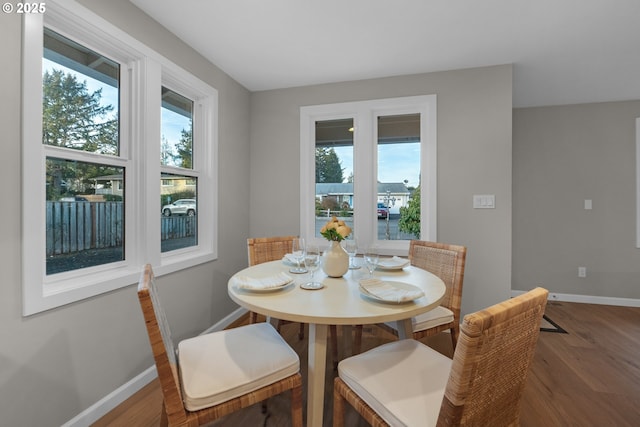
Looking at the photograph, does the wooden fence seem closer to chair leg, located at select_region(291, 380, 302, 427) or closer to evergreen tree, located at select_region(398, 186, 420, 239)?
chair leg, located at select_region(291, 380, 302, 427)

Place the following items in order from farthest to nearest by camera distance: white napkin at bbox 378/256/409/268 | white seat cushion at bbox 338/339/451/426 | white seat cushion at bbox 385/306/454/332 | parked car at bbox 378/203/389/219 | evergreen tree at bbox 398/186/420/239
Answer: parked car at bbox 378/203/389/219, evergreen tree at bbox 398/186/420/239, white napkin at bbox 378/256/409/268, white seat cushion at bbox 385/306/454/332, white seat cushion at bbox 338/339/451/426

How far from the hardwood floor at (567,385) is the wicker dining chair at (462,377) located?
626 millimetres

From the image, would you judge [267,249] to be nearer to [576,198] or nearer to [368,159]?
[368,159]

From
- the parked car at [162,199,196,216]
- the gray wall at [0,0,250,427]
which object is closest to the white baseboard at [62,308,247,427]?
the gray wall at [0,0,250,427]

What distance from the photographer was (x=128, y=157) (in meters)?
1.89

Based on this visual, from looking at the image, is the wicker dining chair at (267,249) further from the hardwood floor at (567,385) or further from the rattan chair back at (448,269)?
the rattan chair back at (448,269)

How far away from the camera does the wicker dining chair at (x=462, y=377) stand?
0.75 metres

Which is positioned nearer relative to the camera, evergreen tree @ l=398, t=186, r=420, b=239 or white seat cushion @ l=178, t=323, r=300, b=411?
white seat cushion @ l=178, t=323, r=300, b=411

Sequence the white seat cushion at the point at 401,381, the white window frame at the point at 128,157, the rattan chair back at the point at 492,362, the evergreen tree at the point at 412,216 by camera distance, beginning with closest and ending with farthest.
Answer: the rattan chair back at the point at 492,362, the white seat cushion at the point at 401,381, the white window frame at the point at 128,157, the evergreen tree at the point at 412,216

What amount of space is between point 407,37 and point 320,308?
2.11 m

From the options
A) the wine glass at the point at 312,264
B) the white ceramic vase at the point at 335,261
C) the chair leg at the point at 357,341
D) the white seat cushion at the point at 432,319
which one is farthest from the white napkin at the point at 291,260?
the white seat cushion at the point at 432,319

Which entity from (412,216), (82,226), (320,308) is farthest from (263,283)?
(412,216)

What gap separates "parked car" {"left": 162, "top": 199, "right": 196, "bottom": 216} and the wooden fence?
380mm

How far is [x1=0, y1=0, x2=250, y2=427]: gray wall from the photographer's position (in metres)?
1.23
